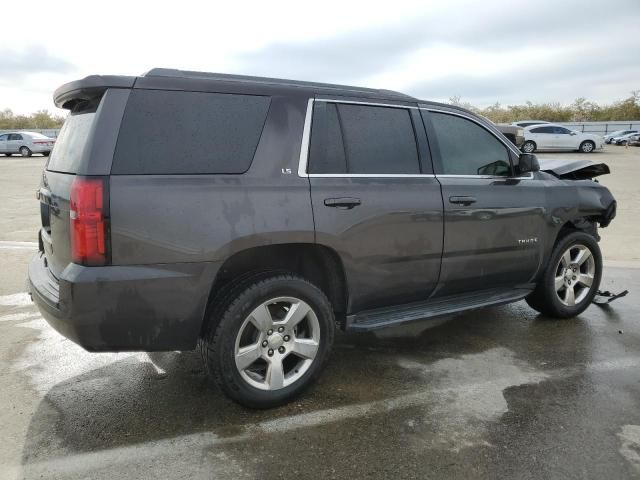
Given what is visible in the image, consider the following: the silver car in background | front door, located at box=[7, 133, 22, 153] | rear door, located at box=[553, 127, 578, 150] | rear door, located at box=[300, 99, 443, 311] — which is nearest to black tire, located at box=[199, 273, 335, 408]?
rear door, located at box=[300, 99, 443, 311]

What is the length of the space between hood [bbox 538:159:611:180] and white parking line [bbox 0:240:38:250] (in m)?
6.62

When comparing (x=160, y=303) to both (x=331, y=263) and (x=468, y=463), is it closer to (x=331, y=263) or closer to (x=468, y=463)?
(x=331, y=263)

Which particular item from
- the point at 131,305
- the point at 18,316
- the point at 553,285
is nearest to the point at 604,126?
the point at 553,285

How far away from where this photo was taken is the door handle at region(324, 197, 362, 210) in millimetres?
3232

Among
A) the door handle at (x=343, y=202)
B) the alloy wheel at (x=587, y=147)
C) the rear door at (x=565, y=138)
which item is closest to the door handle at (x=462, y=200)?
the door handle at (x=343, y=202)

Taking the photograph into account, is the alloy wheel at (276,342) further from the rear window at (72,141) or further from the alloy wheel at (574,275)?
the alloy wheel at (574,275)

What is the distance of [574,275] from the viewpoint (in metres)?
4.84

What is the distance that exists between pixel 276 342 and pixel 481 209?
188 cm

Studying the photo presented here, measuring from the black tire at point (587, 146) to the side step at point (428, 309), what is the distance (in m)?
26.6

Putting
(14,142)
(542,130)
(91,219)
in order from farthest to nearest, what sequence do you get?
1. (14,142)
2. (542,130)
3. (91,219)

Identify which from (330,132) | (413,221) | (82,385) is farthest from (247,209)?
(82,385)

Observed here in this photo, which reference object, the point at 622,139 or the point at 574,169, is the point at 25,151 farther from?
the point at 622,139

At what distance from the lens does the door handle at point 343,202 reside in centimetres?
323

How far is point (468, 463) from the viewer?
264 centimetres
